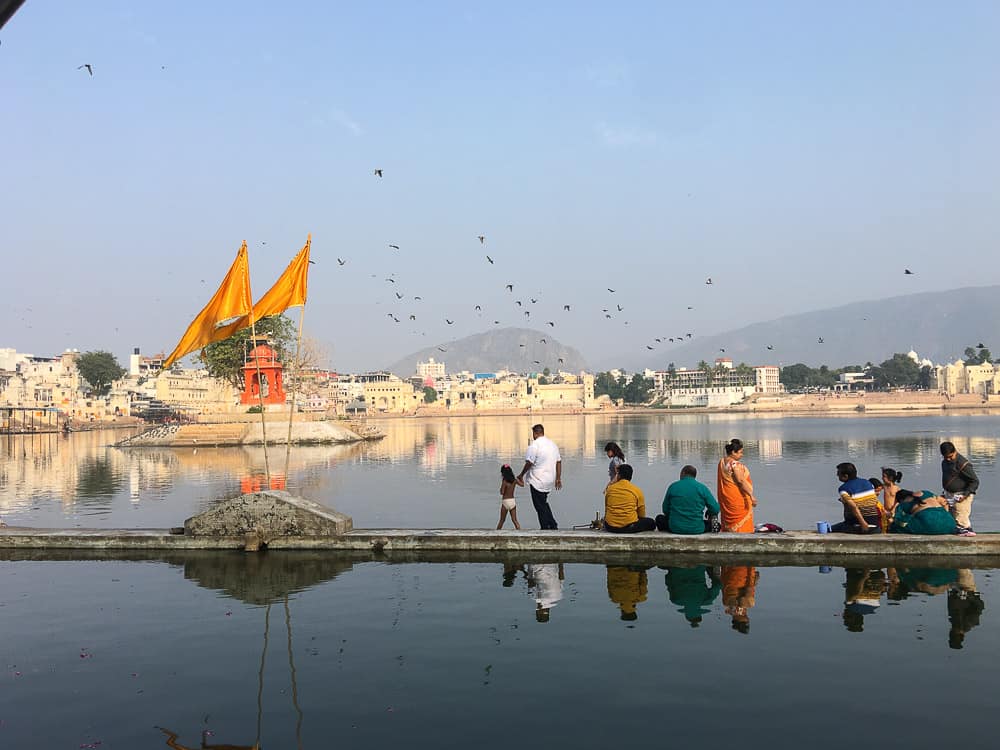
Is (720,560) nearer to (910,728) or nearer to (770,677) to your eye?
(770,677)

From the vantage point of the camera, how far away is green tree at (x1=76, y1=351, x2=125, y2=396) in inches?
5837

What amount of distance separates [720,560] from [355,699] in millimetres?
7005

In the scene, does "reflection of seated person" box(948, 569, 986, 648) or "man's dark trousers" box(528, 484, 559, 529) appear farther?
"man's dark trousers" box(528, 484, 559, 529)

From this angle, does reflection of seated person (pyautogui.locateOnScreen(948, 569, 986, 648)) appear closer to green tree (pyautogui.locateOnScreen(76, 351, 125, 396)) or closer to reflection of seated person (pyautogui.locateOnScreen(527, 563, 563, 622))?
reflection of seated person (pyautogui.locateOnScreen(527, 563, 563, 622))

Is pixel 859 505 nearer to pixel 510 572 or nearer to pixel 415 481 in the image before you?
pixel 510 572

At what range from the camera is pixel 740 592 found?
11.1 metres

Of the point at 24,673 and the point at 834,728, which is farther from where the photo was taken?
the point at 24,673

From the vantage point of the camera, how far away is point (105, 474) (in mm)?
38781

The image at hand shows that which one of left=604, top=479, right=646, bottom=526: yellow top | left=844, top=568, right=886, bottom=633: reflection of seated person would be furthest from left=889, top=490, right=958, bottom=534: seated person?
left=604, top=479, right=646, bottom=526: yellow top

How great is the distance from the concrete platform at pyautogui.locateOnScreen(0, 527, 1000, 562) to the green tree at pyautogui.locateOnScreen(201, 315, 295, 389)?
6289cm

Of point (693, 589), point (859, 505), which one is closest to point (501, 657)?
point (693, 589)

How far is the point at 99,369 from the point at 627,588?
15405 centimetres

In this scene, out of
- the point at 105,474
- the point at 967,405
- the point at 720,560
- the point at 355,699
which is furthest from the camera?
the point at 967,405

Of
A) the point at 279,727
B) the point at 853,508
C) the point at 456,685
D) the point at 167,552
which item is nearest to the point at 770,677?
the point at 456,685
